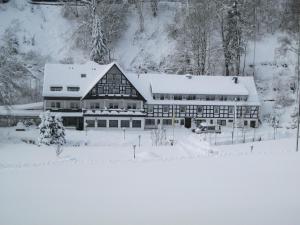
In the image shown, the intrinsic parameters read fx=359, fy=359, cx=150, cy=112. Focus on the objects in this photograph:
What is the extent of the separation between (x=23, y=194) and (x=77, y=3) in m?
57.3

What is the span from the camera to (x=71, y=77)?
1672 inches

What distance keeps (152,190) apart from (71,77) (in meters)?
29.7

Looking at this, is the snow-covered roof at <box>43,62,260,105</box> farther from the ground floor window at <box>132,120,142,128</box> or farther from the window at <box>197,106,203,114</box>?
the ground floor window at <box>132,120,142,128</box>

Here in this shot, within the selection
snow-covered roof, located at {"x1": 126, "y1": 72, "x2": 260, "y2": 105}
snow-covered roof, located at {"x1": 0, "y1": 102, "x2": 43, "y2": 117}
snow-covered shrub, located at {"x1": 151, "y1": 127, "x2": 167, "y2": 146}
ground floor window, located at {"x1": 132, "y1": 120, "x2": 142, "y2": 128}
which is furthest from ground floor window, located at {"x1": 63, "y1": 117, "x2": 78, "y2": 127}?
snow-covered shrub, located at {"x1": 151, "y1": 127, "x2": 167, "y2": 146}

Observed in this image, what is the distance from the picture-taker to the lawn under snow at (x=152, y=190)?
39.4 feet

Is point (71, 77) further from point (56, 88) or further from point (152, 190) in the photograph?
point (152, 190)

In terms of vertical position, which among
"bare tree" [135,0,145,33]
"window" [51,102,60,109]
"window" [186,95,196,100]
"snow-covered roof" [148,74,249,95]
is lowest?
"window" [51,102,60,109]

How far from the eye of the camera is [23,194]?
47.3 feet

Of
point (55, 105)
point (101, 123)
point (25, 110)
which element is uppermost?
point (55, 105)

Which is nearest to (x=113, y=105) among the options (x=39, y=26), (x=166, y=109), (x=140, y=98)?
(x=140, y=98)

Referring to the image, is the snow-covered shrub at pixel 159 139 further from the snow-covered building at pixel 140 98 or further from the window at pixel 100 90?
the window at pixel 100 90

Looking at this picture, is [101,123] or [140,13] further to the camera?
[140,13]

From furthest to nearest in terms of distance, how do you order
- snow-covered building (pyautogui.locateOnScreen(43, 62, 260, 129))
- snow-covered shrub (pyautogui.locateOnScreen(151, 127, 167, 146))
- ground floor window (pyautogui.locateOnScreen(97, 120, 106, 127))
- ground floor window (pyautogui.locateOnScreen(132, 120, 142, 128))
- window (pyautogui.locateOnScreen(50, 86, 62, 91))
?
ground floor window (pyautogui.locateOnScreen(132, 120, 142, 128)), window (pyautogui.locateOnScreen(50, 86, 62, 91)), snow-covered building (pyautogui.locateOnScreen(43, 62, 260, 129)), ground floor window (pyautogui.locateOnScreen(97, 120, 106, 127)), snow-covered shrub (pyautogui.locateOnScreen(151, 127, 167, 146))

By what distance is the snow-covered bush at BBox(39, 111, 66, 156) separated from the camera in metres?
30.7
